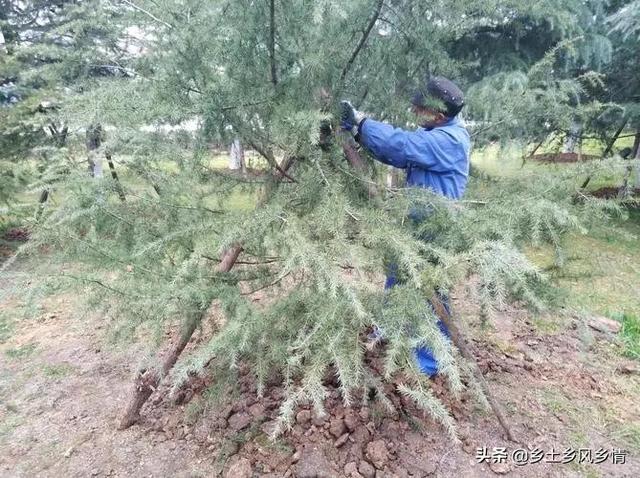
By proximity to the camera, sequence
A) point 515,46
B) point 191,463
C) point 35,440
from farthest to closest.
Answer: point 515,46
point 35,440
point 191,463

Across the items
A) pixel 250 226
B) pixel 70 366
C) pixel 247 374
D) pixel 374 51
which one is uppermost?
pixel 374 51

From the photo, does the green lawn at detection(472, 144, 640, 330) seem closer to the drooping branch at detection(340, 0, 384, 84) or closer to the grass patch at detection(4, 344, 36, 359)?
the drooping branch at detection(340, 0, 384, 84)

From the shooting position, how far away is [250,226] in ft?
7.13

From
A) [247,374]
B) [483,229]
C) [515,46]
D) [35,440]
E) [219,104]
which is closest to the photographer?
[483,229]

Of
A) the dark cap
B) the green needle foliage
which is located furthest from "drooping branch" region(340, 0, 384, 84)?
the dark cap

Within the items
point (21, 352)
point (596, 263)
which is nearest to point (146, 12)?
point (596, 263)

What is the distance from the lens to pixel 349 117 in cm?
249

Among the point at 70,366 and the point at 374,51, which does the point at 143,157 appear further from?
the point at 70,366

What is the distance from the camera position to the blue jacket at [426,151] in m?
2.45

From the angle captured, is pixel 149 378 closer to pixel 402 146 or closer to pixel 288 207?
pixel 288 207

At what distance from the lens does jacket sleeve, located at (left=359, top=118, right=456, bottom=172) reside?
244 cm

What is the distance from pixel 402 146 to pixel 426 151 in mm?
204

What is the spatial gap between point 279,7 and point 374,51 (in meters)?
0.69

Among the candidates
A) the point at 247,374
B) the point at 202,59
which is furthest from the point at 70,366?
the point at 202,59
